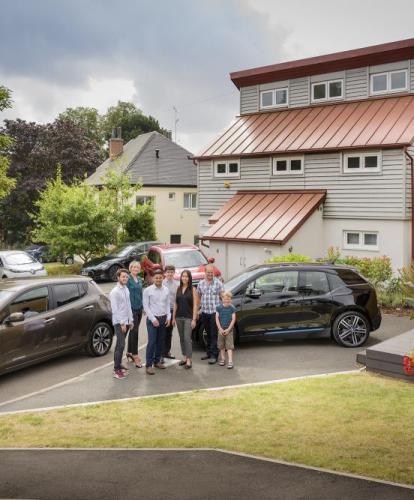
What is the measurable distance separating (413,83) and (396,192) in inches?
186

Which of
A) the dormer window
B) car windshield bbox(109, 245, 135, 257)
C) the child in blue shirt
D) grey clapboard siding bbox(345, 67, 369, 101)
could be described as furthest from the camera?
car windshield bbox(109, 245, 135, 257)

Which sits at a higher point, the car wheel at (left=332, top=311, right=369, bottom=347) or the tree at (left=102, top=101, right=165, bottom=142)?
the tree at (left=102, top=101, right=165, bottom=142)

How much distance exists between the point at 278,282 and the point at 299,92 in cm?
1602

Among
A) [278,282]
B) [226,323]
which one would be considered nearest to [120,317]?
[226,323]

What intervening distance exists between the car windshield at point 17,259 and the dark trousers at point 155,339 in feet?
49.7

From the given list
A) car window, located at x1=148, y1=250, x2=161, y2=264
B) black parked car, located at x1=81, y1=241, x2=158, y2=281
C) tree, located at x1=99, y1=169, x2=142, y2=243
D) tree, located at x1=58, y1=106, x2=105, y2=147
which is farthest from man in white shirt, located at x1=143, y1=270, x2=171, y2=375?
tree, located at x1=58, y1=106, x2=105, y2=147

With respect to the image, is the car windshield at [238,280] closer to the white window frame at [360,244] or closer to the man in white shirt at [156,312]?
the man in white shirt at [156,312]

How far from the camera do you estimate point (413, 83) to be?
76.2ft

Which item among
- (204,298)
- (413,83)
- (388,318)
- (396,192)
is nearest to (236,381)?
(204,298)

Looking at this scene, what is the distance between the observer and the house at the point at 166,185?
136 feet

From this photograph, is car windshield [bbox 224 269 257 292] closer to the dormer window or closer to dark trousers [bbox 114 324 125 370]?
dark trousers [bbox 114 324 125 370]

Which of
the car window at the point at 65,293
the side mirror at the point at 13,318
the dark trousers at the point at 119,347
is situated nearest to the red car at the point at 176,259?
the car window at the point at 65,293

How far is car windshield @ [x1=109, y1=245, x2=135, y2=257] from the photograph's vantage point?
2712cm

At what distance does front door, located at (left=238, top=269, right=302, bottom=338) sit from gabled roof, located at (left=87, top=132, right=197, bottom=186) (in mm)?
28906
